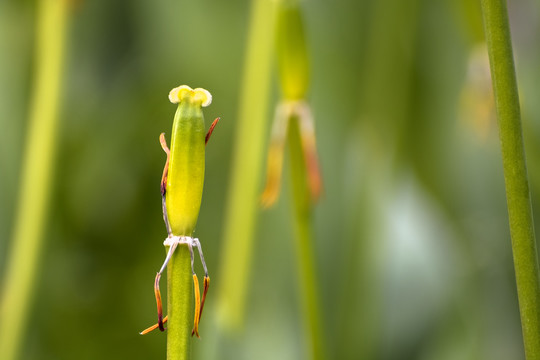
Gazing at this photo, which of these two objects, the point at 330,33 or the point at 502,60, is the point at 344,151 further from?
the point at 502,60

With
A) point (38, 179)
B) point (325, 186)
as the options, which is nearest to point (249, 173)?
point (38, 179)

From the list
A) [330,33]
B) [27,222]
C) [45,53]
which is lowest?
[27,222]

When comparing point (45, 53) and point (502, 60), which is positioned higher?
point (45, 53)

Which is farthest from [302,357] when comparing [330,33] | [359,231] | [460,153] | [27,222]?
[330,33]

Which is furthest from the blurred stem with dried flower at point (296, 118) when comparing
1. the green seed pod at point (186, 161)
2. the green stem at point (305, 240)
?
the green seed pod at point (186, 161)

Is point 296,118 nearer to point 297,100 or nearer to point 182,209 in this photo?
point 297,100

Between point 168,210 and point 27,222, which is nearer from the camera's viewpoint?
point 168,210
